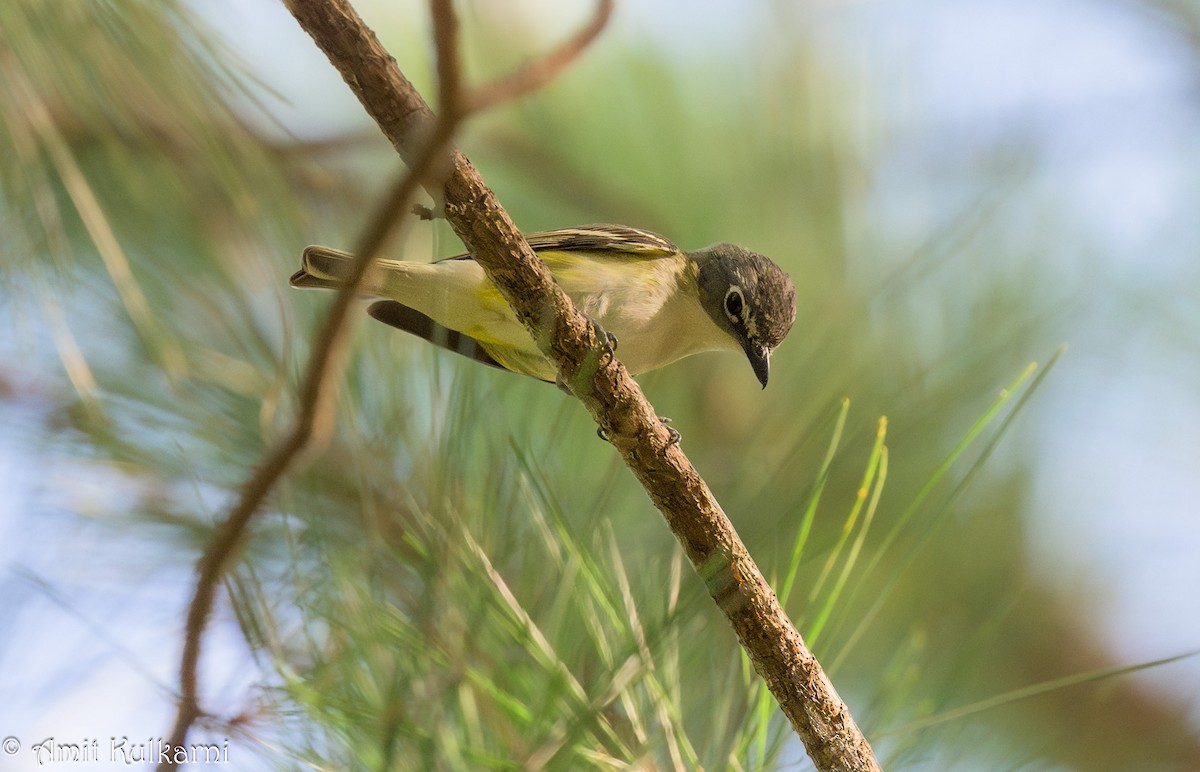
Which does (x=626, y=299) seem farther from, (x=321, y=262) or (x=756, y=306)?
(x=321, y=262)

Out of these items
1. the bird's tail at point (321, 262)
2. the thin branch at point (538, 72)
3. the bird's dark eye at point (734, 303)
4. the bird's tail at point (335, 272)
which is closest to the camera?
the thin branch at point (538, 72)

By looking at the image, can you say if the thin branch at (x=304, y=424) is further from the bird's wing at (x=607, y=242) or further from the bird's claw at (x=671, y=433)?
the bird's wing at (x=607, y=242)

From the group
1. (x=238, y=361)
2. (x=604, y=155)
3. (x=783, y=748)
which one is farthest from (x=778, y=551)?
(x=604, y=155)

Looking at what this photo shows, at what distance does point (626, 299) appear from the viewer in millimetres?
2324

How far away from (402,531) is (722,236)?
1.40 m

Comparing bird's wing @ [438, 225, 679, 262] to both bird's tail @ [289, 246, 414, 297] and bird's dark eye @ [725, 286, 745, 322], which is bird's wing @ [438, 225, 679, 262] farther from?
bird's tail @ [289, 246, 414, 297]

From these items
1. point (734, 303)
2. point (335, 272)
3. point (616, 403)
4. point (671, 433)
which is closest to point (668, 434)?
point (616, 403)

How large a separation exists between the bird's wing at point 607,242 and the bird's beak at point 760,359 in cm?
35

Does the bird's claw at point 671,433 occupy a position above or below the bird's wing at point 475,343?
above

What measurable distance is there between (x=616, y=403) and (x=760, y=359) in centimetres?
82

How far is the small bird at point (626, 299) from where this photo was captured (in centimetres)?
207

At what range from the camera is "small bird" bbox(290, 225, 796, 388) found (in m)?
2.07

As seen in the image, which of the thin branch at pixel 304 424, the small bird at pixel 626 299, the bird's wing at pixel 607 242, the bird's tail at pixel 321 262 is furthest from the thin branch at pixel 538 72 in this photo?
the bird's wing at pixel 607 242

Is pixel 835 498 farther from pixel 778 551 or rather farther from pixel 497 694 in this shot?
pixel 497 694
